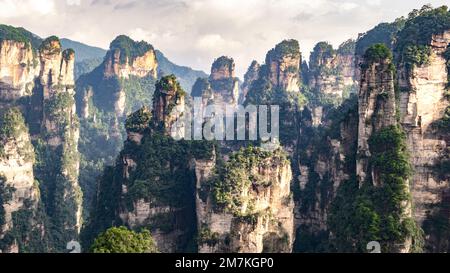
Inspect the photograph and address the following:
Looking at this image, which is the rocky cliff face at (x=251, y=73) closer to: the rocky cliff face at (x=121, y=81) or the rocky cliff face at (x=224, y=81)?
the rocky cliff face at (x=224, y=81)

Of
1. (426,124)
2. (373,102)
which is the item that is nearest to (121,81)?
(426,124)

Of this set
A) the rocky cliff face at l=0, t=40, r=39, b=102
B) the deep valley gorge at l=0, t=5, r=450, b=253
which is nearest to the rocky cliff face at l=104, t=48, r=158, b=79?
the rocky cliff face at l=0, t=40, r=39, b=102

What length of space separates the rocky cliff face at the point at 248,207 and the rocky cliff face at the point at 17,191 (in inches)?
1001

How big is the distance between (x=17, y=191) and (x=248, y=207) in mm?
34374

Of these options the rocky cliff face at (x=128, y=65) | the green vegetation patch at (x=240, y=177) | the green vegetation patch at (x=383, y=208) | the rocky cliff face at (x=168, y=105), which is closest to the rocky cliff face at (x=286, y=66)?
the rocky cliff face at (x=128, y=65)

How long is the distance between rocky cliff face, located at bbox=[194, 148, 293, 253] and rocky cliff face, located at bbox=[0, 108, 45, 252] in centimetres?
2544

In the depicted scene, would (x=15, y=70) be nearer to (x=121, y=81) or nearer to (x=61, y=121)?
(x=61, y=121)

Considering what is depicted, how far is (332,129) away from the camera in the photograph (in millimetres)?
53781

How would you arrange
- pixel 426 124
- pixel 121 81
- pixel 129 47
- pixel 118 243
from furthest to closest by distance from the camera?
pixel 129 47 → pixel 121 81 → pixel 426 124 → pixel 118 243

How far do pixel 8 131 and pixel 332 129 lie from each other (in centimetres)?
3657

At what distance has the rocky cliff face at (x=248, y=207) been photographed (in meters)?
37.2

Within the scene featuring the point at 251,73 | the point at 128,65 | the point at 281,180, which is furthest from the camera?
the point at 251,73

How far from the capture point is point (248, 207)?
38406mm

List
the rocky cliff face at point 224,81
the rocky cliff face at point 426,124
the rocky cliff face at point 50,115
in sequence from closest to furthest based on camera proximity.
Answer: the rocky cliff face at point 426,124 → the rocky cliff face at point 50,115 → the rocky cliff face at point 224,81
